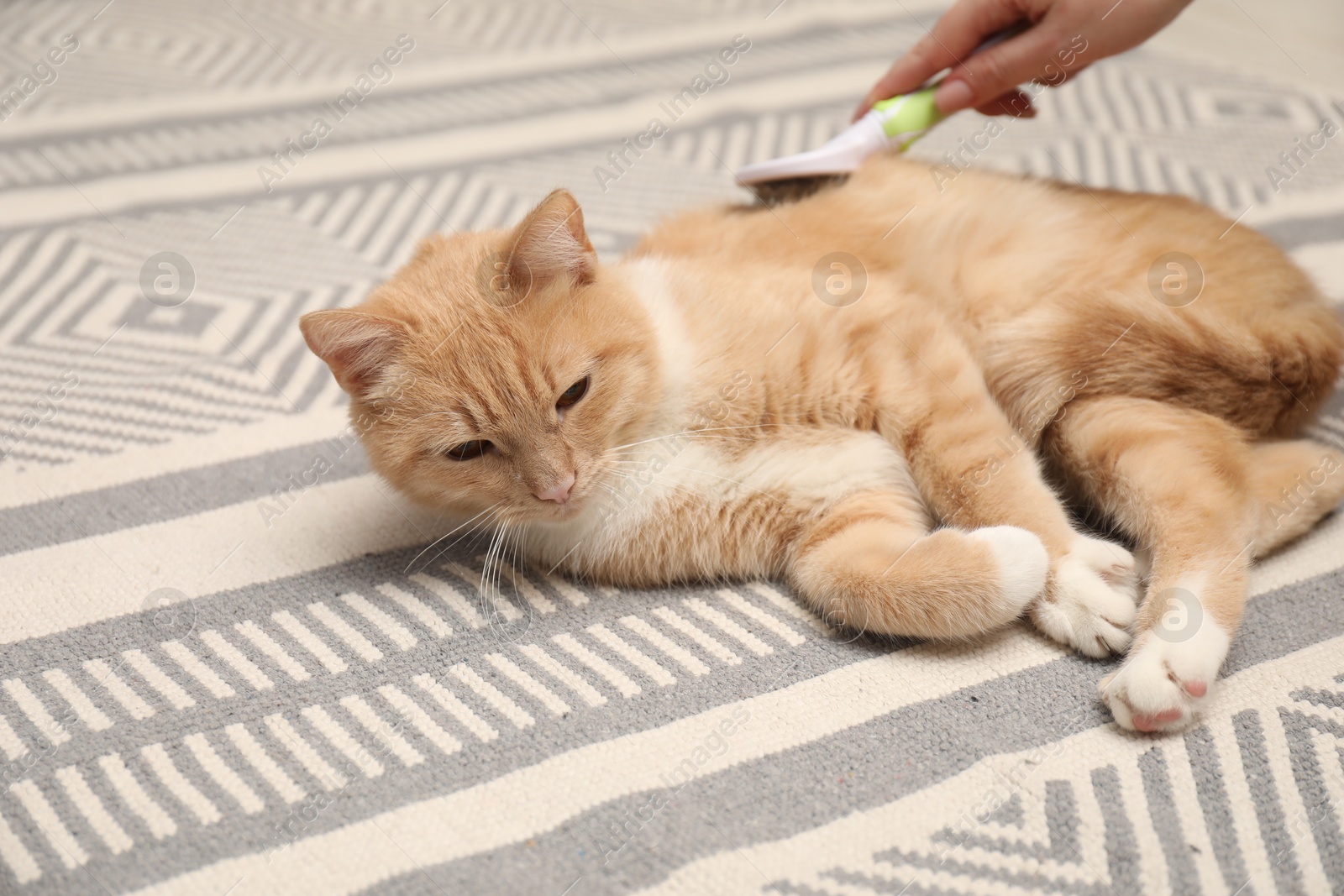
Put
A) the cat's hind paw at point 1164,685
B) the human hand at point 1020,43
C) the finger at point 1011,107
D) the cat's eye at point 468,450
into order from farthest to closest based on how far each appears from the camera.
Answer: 1. the finger at point 1011,107
2. the human hand at point 1020,43
3. the cat's eye at point 468,450
4. the cat's hind paw at point 1164,685

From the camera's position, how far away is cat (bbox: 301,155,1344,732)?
1160mm

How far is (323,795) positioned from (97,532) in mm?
635

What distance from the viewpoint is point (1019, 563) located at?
3.64ft

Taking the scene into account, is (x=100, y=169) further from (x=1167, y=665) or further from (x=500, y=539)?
(x=1167, y=665)

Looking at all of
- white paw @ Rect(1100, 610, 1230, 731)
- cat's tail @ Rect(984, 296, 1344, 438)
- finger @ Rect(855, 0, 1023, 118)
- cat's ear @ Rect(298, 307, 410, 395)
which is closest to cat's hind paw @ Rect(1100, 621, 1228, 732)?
white paw @ Rect(1100, 610, 1230, 731)

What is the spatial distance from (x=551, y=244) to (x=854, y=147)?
576mm

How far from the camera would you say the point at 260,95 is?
8.56 feet

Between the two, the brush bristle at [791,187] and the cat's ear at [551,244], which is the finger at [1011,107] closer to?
the brush bristle at [791,187]

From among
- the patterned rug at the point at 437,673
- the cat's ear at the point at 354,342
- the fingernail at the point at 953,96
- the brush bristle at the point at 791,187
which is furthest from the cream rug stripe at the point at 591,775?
the fingernail at the point at 953,96

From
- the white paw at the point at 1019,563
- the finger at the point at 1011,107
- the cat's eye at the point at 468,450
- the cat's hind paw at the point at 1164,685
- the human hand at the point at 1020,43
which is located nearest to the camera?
the cat's hind paw at the point at 1164,685

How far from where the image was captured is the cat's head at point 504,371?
1174 millimetres

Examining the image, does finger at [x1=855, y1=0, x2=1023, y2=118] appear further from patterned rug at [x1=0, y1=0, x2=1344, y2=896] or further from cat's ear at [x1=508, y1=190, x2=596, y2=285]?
cat's ear at [x1=508, y1=190, x2=596, y2=285]

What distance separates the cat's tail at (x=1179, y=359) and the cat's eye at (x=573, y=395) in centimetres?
56

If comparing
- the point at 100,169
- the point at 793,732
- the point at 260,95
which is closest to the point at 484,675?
the point at 793,732
